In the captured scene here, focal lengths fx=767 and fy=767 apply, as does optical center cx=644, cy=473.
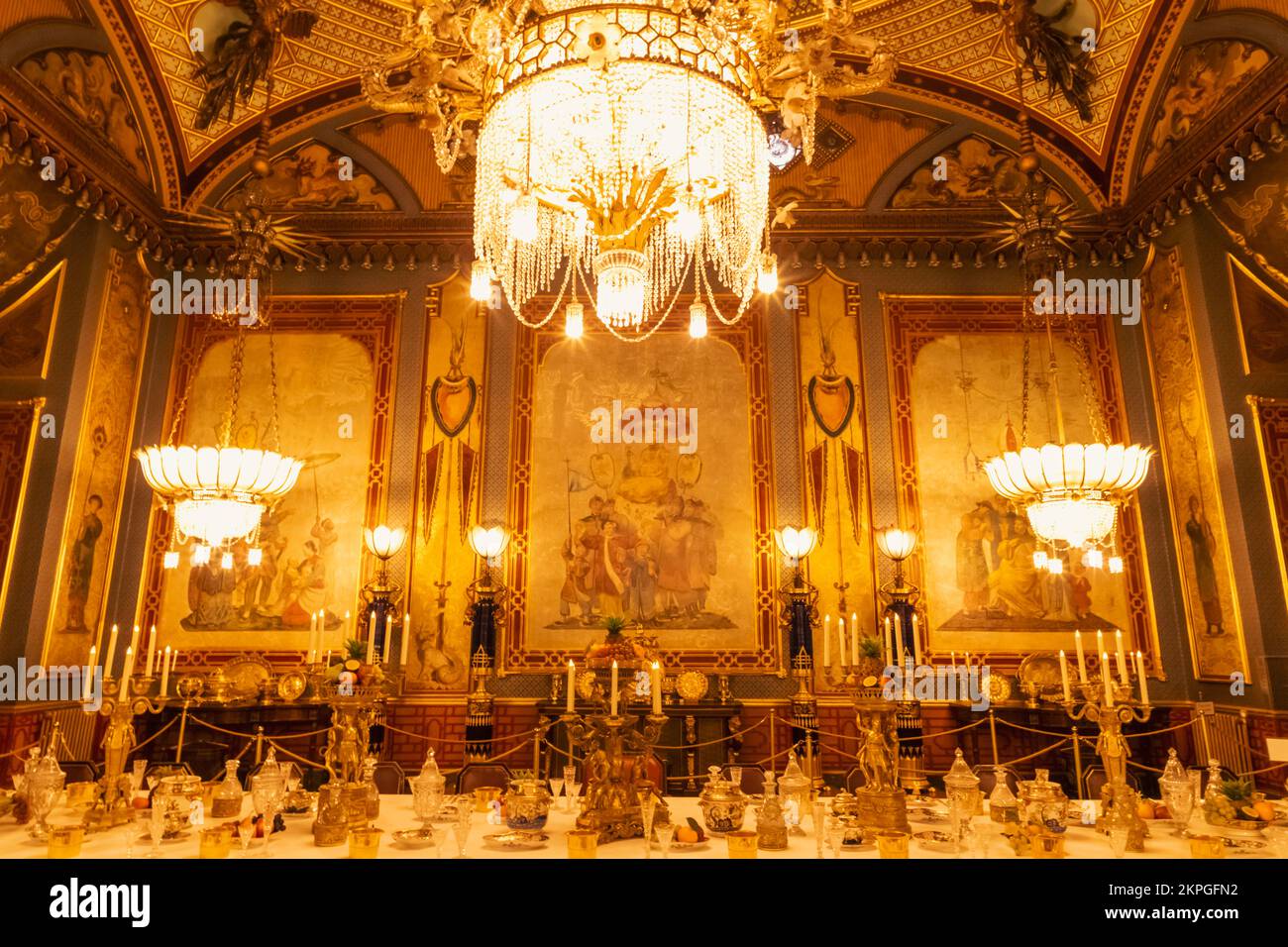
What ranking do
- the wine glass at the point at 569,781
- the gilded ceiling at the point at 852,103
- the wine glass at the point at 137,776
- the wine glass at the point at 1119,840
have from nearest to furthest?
the wine glass at the point at 1119,840
the wine glass at the point at 137,776
the wine glass at the point at 569,781
the gilded ceiling at the point at 852,103

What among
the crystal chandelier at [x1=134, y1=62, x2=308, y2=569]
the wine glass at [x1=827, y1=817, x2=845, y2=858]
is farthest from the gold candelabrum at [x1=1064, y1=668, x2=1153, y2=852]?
the crystal chandelier at [x1=134, y1=62, x2=308, y2=569]

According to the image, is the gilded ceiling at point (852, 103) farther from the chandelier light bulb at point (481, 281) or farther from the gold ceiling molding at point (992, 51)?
the chandelier light bulb at point (481, 281)

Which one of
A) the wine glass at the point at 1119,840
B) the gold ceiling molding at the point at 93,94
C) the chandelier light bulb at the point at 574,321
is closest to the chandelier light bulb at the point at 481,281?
the chandelier light bulb at the point at 574,321

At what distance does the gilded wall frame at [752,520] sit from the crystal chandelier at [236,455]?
2802 mm

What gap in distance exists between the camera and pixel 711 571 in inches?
371

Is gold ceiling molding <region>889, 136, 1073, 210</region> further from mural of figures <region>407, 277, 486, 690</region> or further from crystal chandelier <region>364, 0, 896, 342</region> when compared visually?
mural of figures <region>407, 277, 486, 690</region>

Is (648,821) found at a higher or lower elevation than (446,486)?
lower

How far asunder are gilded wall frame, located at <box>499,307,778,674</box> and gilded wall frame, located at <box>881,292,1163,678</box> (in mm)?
1673

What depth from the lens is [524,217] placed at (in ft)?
15.8

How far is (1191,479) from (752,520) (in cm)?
495

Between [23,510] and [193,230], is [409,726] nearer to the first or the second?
[23,510]

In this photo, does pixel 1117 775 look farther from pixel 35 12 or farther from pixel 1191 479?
pixel 35 12

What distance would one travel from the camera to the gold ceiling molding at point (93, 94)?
7.84 meters

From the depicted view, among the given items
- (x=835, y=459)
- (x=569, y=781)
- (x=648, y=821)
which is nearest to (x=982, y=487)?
(x=835, y=459)
